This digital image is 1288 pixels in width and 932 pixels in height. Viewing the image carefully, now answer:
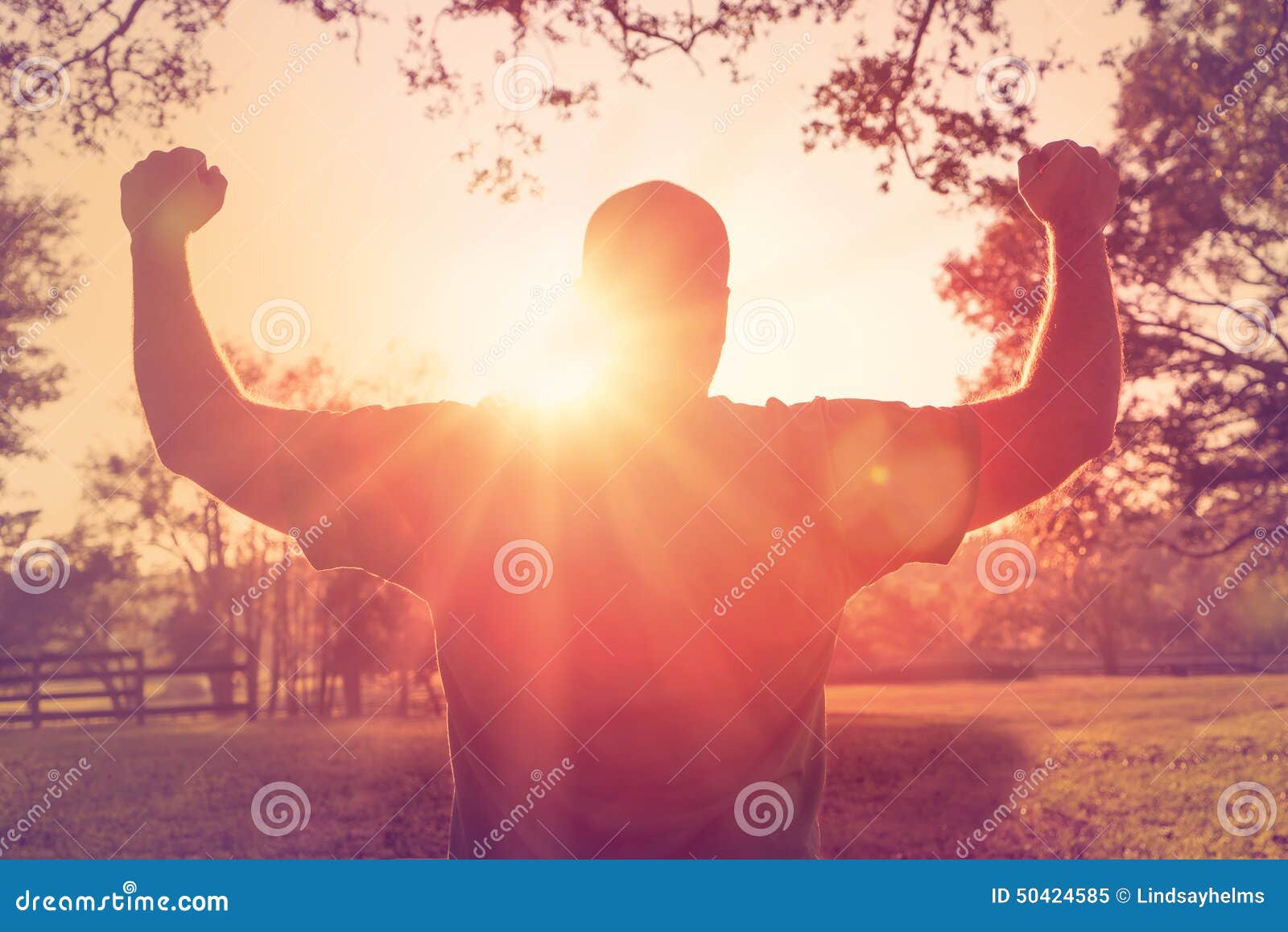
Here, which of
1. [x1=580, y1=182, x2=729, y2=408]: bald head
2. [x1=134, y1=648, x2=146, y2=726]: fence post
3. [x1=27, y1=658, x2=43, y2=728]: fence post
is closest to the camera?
[x1=580, y1=182, x2=729, y2=408]: bald head

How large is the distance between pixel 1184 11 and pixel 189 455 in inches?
509

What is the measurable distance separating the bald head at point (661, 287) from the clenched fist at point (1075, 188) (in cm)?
63

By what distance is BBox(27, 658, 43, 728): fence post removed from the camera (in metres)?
25.5

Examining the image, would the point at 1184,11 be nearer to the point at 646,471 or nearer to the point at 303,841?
the point at 646,471

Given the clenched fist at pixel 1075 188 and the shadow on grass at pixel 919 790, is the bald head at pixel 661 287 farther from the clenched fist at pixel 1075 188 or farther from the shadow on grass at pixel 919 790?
the shadow on grass at pixel 919 790

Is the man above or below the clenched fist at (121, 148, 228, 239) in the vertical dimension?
below

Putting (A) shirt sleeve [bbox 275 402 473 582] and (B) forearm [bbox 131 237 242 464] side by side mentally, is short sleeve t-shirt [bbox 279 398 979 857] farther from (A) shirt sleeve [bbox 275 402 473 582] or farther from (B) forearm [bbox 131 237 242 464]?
(B) forearm [bbox 131 237 242 464]

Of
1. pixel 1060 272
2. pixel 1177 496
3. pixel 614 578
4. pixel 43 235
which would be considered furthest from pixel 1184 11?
pixel 43 235

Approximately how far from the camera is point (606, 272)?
182 cm

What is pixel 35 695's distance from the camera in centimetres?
2561

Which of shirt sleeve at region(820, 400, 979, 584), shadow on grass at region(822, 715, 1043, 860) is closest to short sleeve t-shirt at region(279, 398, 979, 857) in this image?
shirt sleeve at region(820, 400, 979, 584)

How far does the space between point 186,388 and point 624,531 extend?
0.71m

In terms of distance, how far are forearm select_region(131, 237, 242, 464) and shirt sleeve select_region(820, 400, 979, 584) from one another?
3.18ft

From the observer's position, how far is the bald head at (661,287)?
1.73 meters
